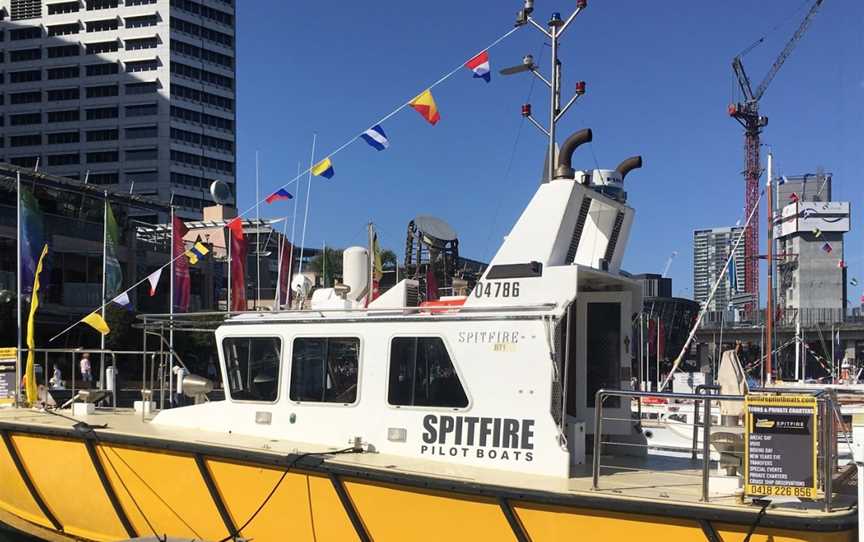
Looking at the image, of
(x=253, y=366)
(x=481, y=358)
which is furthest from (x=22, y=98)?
(x=481, y=358)

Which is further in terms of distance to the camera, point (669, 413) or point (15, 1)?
point (15, 1)

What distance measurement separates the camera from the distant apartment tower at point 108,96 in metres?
81.4

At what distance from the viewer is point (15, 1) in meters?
85.3

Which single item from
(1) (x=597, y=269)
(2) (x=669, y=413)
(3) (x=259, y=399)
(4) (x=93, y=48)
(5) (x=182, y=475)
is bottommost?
(2) (x=669, y=413)

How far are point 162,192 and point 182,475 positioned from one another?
7741cm

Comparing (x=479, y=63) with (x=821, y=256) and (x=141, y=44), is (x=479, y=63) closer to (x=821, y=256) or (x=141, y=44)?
(x=141, y=44)

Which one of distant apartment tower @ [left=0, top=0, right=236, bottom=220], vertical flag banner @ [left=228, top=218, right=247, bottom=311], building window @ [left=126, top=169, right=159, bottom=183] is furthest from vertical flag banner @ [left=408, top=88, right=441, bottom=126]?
building window @ [left=126, top=169, right=159, bottom=183]

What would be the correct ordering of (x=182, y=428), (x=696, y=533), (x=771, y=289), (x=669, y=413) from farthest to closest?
1. (x=771, y=289)
2. (x=669, y=413)
3. (x=182, y=428)
4. (x=696, y=533)

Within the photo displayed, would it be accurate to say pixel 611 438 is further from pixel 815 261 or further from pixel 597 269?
pixel 815 261

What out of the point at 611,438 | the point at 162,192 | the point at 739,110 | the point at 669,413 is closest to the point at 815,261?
the point at 739,110

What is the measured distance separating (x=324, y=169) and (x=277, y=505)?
457 centimetres

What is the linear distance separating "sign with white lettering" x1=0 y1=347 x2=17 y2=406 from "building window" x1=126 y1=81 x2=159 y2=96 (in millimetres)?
77454

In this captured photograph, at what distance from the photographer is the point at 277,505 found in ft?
23.1

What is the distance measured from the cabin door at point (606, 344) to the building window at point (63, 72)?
8705cm
